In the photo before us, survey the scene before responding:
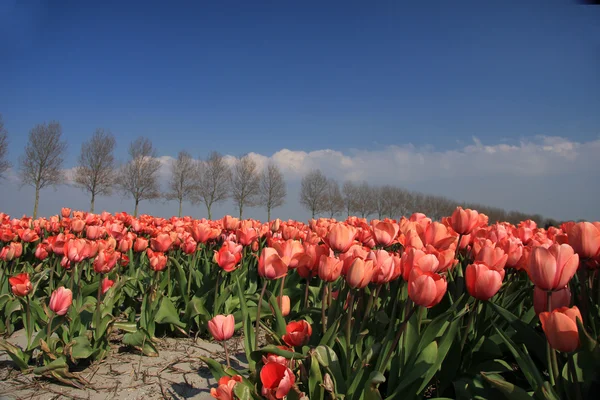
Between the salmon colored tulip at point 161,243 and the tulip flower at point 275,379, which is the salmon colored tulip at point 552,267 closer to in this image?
the tulip flower at point 275,379

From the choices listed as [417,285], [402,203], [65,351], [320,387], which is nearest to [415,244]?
[417,285]

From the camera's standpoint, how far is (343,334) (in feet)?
6.53

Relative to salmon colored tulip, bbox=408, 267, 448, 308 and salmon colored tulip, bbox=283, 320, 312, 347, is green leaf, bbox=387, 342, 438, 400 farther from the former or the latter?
salmon colored tulip, bbox=283, 320, 312, 347

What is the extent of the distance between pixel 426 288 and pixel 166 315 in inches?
88.8

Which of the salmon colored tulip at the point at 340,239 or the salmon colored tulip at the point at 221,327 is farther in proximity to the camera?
the salmon colored tulip at the point at 340,239

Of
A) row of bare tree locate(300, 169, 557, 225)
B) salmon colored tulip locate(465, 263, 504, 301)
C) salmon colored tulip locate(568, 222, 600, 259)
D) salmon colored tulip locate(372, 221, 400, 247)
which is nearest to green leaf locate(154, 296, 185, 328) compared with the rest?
salmon colored tulip locate(372, 221, 400, 247)

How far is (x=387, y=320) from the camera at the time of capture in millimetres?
1921

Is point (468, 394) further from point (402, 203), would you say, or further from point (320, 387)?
point (402, 203)

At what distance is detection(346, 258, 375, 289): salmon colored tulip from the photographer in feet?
5.63

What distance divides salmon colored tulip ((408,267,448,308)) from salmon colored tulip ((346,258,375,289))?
23 cm

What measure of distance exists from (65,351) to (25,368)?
302 mm

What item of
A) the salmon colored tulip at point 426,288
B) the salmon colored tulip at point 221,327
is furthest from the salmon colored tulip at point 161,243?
the salmon colored tulip at point 426,288

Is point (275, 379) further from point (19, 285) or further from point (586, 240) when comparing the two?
point (19, 285)

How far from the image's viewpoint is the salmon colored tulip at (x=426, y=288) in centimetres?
149
